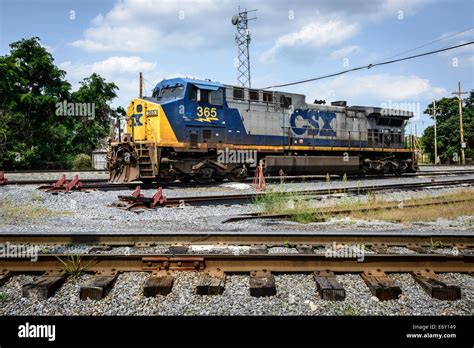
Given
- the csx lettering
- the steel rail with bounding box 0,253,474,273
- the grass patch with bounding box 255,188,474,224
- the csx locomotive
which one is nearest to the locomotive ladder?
the csx locomotive

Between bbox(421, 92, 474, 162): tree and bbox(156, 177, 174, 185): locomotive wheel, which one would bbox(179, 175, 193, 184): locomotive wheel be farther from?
bbox(421, 92, 474, 162): tree

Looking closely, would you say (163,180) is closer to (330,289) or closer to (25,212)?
(25,212)

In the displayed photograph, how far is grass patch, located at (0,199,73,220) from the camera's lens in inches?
294

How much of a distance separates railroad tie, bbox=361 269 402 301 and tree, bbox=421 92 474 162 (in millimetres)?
47679

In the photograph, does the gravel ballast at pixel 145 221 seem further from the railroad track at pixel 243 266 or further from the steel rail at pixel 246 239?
the railroad track at pixel 243 266

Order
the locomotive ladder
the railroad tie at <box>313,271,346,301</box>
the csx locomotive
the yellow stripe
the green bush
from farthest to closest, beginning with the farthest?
the green bush
the yellow stripe
the csx locomotive
the locomotive ladder
the railroad tie at <box>313,271,346,301</box>

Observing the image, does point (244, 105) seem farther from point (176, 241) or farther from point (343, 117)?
point (176, 241)

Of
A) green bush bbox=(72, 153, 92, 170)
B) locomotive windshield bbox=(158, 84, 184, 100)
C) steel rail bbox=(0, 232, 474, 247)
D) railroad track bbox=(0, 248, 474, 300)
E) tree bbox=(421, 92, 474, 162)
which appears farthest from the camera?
tree bbox=(421, 92, 474, 162)

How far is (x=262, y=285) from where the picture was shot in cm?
337

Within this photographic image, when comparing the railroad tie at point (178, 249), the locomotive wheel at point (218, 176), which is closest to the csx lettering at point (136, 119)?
the locomotive wheel at point (218, 176)

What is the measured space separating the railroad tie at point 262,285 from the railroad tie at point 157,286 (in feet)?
2.47

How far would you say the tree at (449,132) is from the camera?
46.5 meters
